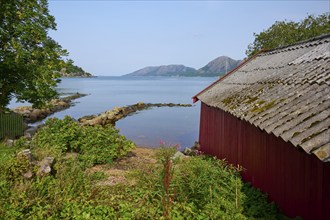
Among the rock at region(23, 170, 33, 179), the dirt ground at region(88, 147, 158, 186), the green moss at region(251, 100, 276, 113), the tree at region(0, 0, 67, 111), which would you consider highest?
the tree at region(0, 0, 67, 111)

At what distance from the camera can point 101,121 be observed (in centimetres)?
3319

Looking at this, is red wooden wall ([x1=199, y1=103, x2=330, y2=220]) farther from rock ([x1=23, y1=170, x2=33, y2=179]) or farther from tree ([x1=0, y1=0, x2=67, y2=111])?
tree ([x1=0, y1=0, x2=67, y2=111])

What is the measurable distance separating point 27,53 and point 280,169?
13.8m

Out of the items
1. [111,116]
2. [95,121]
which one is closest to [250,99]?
[95,121]

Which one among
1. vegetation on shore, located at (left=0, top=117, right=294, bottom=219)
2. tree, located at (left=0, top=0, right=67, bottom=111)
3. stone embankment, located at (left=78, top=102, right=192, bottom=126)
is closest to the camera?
vegetation on shore, located at (left=0, top=117, right=294, bottom=219)

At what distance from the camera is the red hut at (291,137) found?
14.6 ft

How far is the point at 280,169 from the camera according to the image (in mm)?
6777

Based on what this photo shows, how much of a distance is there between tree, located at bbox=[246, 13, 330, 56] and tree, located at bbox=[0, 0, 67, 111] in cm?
2387

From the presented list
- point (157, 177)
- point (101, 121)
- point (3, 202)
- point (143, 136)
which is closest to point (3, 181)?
point (3, 202)

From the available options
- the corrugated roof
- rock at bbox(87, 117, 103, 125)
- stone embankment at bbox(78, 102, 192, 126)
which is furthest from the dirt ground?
rock at bbox(87, 117, 103, 125)

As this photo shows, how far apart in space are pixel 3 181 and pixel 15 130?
11.1 meters

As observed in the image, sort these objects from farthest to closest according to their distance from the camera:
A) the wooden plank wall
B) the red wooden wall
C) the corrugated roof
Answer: the wooden plank wall < the red wooden wall < the corrugated roof

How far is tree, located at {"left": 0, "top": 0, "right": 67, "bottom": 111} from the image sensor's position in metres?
15.0

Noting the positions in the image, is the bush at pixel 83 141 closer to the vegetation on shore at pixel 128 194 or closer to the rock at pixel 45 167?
the vegetation on shore at pixel 128 194
